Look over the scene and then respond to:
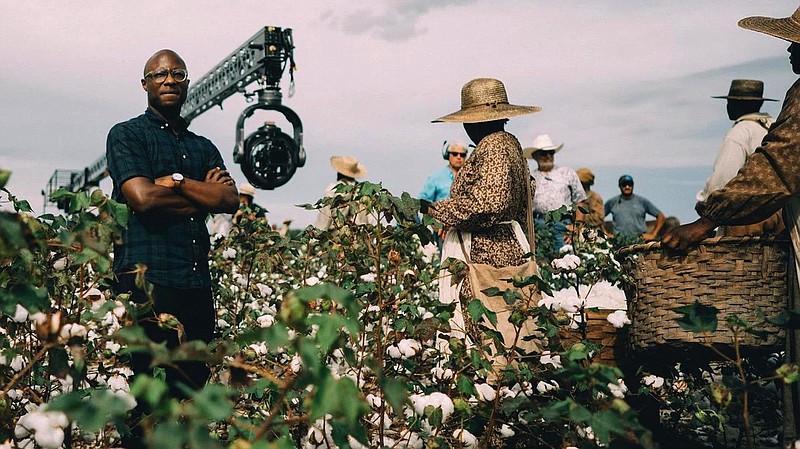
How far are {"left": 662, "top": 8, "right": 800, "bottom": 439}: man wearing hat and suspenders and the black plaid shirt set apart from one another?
1.59 meters

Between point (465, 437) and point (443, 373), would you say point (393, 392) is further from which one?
point (443, 373)

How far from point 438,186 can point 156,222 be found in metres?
4.42

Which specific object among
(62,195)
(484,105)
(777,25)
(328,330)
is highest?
(777,25)

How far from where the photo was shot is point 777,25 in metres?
3.10

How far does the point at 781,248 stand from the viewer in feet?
10.1

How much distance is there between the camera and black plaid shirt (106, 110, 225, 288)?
10.8 feet

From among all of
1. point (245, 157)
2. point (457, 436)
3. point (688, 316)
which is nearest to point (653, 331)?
point (457, 436)

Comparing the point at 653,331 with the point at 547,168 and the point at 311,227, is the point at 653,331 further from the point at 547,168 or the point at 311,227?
the point at 547,168

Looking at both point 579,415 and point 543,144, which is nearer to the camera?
point 579,415

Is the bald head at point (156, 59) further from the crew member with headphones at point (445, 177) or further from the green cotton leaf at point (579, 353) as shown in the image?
the crew member with headphones at point (445, 177)

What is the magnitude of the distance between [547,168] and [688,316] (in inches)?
255

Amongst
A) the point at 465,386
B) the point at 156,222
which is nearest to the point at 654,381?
the point at 465,386

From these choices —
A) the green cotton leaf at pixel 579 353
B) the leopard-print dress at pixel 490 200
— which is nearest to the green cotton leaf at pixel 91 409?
the green cotton leaf at pixel 579 353

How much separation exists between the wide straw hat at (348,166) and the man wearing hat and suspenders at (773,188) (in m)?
5.69
